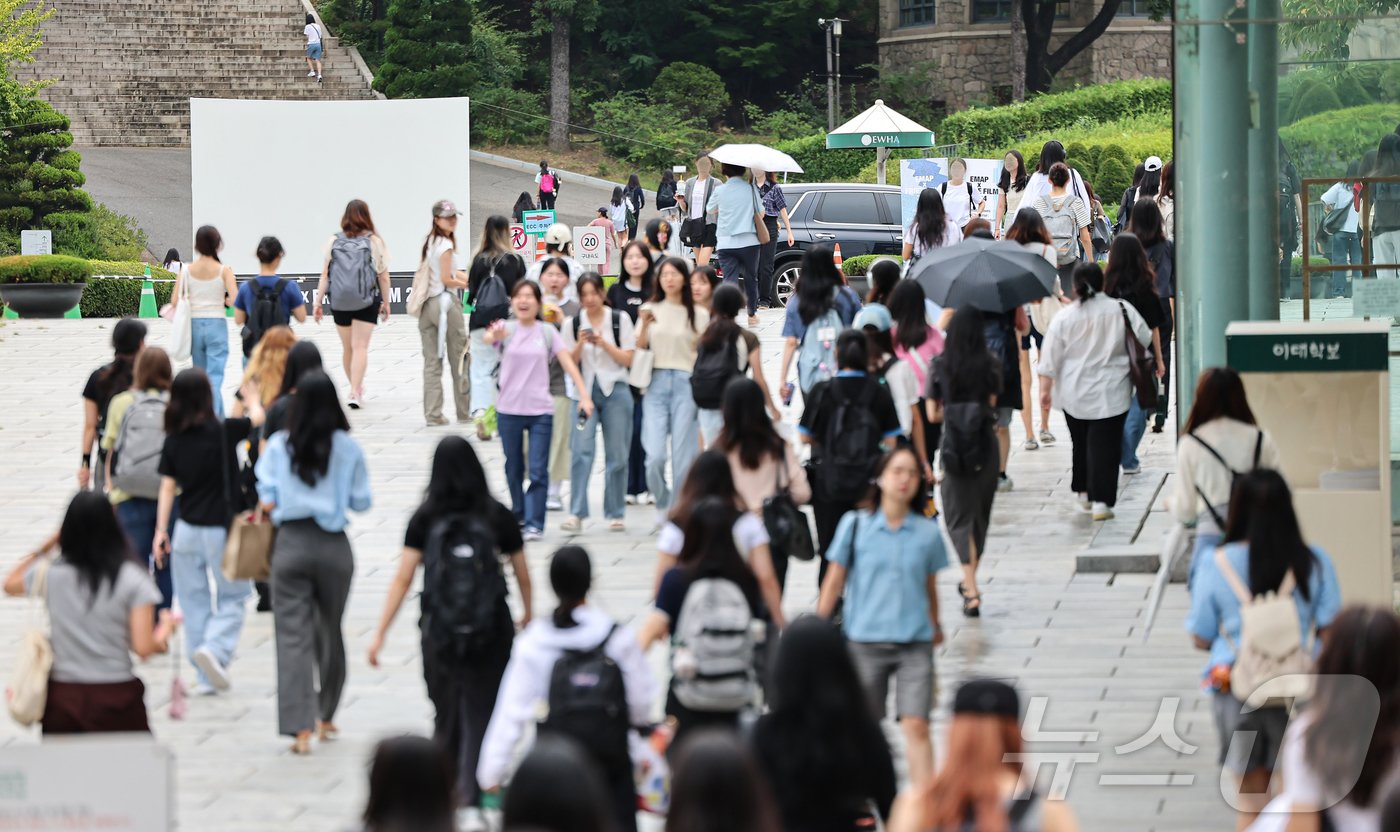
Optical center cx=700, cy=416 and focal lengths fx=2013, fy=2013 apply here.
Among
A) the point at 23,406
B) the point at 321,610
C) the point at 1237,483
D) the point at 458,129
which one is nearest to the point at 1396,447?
the point at 1237,483

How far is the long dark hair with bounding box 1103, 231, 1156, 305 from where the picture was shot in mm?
13336

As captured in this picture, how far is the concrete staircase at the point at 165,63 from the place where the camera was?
5109cm

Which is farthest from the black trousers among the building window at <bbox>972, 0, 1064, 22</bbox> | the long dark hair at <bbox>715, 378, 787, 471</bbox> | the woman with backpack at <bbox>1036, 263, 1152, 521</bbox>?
the building window at <bbox>972, 0, 1064, 22</bbox>

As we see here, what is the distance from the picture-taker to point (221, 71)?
170 feet

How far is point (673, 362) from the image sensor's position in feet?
41.6

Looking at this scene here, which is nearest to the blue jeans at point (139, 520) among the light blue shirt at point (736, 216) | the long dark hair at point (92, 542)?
the long dark hair at point (92, 542)

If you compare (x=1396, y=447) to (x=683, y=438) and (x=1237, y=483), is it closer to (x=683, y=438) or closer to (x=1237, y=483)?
(x=683, y=438)

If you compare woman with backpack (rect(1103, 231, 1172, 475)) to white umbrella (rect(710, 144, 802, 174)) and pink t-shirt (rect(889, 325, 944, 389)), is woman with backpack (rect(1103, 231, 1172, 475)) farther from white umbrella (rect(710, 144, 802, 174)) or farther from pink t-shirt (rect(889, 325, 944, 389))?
white umbrella (rect(710, 144, 802, 174))

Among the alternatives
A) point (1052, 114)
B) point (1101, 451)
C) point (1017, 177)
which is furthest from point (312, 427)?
point (1052, 114)

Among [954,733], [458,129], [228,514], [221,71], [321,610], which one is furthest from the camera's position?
[221,71]

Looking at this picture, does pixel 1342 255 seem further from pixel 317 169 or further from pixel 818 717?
pixel 317 169

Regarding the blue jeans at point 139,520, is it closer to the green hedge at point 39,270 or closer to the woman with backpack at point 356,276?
the woman with backpack at point 356,276

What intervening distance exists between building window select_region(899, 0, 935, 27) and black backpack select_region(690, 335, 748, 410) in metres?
44.4

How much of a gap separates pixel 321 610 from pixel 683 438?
4.41m
